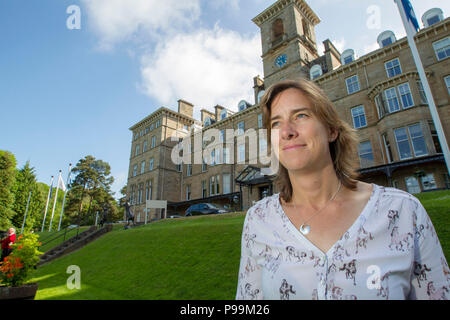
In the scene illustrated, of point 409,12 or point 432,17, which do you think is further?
point 432,17

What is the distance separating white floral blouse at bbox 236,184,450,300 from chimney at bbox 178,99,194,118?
44.8m

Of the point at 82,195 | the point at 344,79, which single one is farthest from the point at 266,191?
the point at 82,195

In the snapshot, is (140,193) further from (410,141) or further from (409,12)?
(409,12)

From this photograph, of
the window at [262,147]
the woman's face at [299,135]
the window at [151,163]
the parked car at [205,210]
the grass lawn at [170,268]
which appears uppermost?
the window at [151,163]

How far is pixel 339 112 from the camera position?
2442cm

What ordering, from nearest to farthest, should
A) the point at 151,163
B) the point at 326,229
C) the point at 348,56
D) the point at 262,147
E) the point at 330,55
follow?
1. the point at 326,229
2. the point at 348,56
3. the point at 330,55
4. the point at 262,147
5. the point at 151,163

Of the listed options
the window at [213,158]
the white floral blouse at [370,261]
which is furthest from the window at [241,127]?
the white floral blouse at [370,261]

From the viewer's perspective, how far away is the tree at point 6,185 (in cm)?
3578

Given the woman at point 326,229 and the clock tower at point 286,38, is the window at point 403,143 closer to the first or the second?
the clock tower at point 286,38

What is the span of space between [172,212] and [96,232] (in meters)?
17.7

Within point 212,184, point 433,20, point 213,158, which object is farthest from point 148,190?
point 433,20

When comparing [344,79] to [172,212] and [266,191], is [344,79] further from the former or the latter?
[172,212]

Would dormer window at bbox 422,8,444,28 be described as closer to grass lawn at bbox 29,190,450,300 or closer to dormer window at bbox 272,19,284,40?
dormer window at bbox 272,19,284,40

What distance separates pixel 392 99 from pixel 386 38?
294 inches
